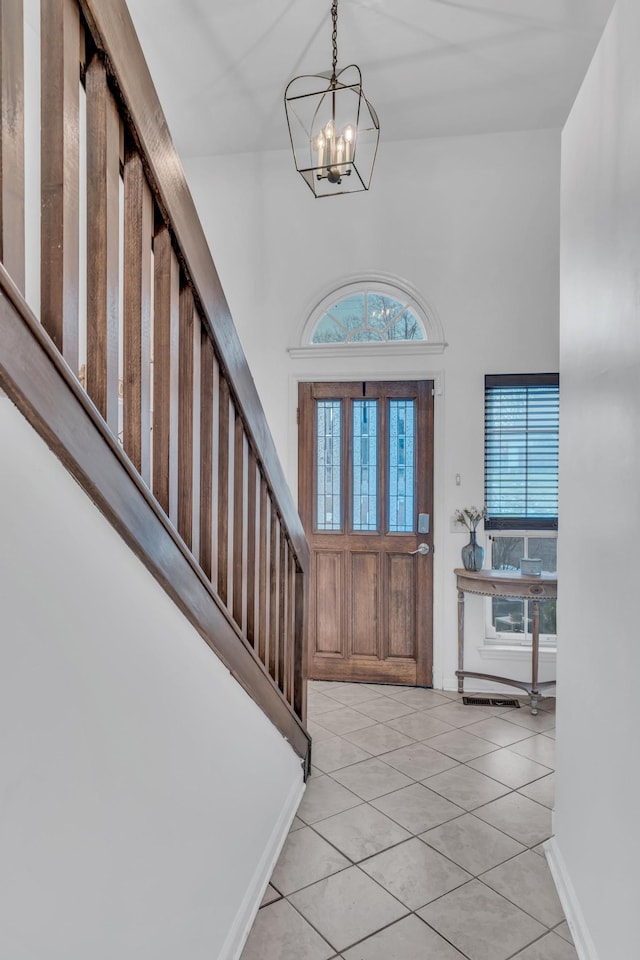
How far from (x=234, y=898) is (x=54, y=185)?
1783 millimetres

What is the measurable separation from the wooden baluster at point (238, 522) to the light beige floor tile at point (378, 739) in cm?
169

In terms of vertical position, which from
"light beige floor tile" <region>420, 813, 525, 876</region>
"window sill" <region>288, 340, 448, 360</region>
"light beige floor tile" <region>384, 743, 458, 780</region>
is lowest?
"light beige floor tile" <region>384, 743, 458, 780</region>

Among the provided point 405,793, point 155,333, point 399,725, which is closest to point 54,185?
point 155,333

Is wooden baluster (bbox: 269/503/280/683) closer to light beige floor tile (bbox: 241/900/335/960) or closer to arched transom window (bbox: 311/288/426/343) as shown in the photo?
light beige floor tile (bbox: 241/900/335/960)

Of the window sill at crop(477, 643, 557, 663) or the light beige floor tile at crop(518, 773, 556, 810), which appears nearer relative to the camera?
the light beige floor tile at crop(518, 773, 556, 810)

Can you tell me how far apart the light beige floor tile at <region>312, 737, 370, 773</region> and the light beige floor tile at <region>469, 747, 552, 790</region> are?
22.1 inches

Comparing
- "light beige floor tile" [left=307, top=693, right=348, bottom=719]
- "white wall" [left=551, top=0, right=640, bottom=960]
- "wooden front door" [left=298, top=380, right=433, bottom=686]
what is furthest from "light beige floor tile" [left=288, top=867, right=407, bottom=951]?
"wooden front door" [left=298, top=380, right=433, bottom=686]

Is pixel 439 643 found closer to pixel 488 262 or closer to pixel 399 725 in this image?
pixel 399 725

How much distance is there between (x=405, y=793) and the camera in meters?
2.72

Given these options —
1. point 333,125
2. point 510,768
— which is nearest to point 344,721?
point 510,768

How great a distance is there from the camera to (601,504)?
1.72 meters

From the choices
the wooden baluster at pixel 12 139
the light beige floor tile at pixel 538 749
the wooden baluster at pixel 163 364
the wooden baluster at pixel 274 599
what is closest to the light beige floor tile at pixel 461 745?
the light beige floor tile at pixel 538 749

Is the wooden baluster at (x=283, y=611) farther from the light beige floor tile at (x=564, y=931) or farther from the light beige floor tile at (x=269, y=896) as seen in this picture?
the light beige floor tile at (x=564, y=931)

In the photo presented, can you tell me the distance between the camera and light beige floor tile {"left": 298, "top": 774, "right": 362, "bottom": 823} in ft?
8.29
